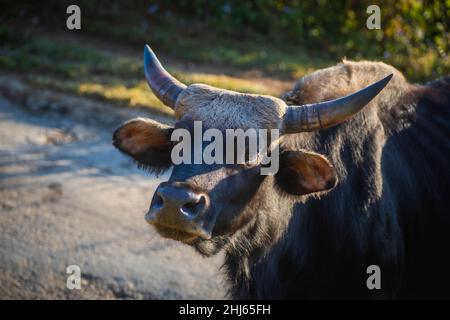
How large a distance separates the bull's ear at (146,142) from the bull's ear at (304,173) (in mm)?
863

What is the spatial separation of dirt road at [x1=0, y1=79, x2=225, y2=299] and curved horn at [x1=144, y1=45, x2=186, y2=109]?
6.02 ft

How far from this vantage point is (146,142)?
14.3 ft

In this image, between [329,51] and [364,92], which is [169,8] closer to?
[329,51]

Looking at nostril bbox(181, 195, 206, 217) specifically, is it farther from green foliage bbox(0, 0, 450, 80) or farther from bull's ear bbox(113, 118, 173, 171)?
green foliage bbox(0, 0, 450, 80)

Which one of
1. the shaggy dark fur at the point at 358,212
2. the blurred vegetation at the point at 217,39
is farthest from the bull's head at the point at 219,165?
the blurred vegetation at the point at 217,39

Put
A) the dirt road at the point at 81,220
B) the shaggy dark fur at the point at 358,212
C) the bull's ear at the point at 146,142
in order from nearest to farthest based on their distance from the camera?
the bull's ear at the point at 146,142 → the shaggy dark fur at the point at 358,212 → the dirt road at the point at 81,220

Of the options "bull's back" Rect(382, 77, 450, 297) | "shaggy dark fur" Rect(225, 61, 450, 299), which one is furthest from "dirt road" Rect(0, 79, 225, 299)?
"bull's back" Rect(382, 77, 450, 297)

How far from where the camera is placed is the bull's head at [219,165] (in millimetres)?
3514

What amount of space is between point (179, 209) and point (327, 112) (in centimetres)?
120

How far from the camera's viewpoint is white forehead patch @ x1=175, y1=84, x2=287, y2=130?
388 cm

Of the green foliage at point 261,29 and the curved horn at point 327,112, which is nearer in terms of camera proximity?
the curved horn at point 327,112

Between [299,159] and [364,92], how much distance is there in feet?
2.04

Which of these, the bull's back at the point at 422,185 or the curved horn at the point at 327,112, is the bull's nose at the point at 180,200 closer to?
the curved horn at the point at 327,112

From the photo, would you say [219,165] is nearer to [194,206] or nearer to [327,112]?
[194,206]
